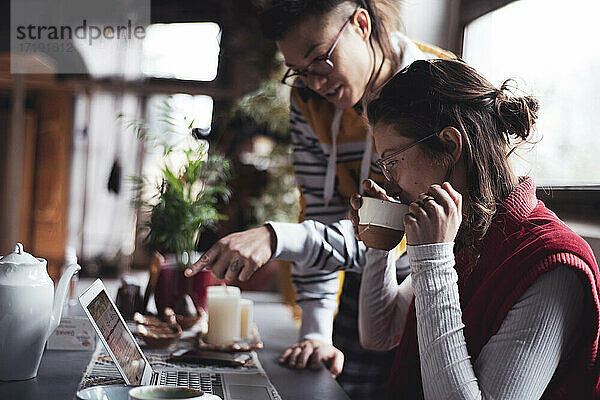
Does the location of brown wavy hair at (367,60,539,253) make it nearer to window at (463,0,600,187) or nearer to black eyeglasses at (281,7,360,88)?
window at (463,0,600,187)

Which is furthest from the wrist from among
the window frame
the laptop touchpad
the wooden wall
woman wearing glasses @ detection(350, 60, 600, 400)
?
the wooden wall

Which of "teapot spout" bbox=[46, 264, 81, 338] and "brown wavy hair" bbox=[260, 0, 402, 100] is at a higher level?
Result: "brown wavy hair" bbox=[260, 0, 402, 100]

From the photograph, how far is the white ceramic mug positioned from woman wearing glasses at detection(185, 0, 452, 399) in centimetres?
20

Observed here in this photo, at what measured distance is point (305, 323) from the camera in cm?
166

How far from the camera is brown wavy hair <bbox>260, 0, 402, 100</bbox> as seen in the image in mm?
1540

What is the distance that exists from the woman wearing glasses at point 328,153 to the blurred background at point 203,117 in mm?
271

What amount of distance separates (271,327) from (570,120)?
0.95 metres

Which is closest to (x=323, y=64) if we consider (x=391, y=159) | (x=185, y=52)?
(x=391, y=159)

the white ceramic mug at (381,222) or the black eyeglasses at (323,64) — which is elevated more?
the black eyeglasses at (323,64)

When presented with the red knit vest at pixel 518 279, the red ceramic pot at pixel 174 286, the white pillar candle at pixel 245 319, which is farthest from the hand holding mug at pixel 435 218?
the red ceramic pot at pixel 174 286

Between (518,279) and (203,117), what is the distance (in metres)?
1.82

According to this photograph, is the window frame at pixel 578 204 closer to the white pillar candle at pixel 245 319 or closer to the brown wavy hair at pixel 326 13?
the brown wavy hair at pixel 326 13

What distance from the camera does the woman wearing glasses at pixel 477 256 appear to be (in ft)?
3.10

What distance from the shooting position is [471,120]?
112cm
